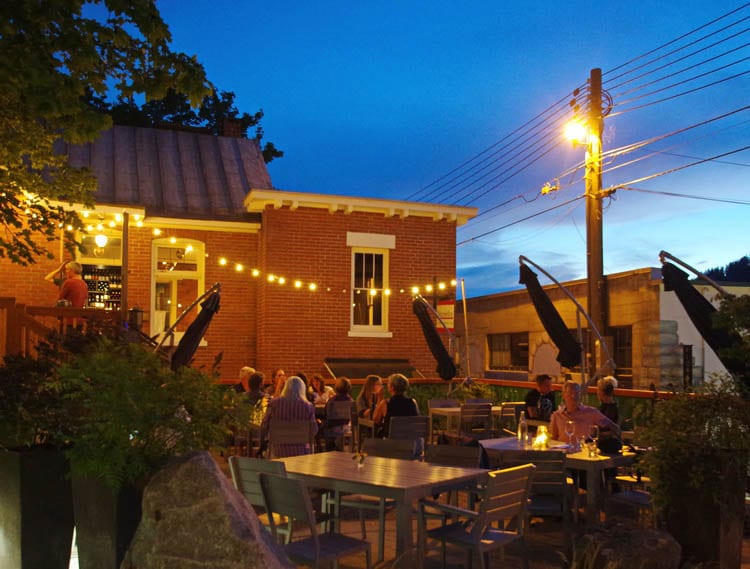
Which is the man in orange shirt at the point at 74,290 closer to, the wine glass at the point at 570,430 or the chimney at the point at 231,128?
the wine glass at the point at 570,430

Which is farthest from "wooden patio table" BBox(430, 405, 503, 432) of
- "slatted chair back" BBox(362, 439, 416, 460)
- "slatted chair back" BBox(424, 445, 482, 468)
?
"slatted chair back" BBox(424, 445, 482, 468)

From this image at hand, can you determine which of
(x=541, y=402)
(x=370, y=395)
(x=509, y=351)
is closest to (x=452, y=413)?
(x=370, y=395)

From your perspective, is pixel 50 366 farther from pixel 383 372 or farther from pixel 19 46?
pixel 383 372

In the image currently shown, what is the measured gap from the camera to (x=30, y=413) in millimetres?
4305

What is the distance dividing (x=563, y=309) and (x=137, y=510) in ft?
59.1

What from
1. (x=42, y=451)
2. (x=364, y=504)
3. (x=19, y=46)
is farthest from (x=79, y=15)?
(x=364, y=504)

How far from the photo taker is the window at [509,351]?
937 inches

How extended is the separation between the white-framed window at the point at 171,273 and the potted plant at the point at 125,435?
457 inches

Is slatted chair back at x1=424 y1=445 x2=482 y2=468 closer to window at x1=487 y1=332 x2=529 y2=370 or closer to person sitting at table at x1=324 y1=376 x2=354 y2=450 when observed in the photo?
person sitting at table at x1=324 y1=376 x2=354 y2=450

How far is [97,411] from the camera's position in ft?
12.1

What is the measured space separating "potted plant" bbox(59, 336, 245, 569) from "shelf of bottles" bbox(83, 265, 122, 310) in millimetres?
11243

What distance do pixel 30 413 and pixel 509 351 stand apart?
70.0 feet

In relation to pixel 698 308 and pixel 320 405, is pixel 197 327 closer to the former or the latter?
pixel 320 405

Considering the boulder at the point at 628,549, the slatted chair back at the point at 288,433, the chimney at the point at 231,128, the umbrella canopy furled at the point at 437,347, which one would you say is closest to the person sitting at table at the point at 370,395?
the umbrella canopy furled at the point at 437,347
